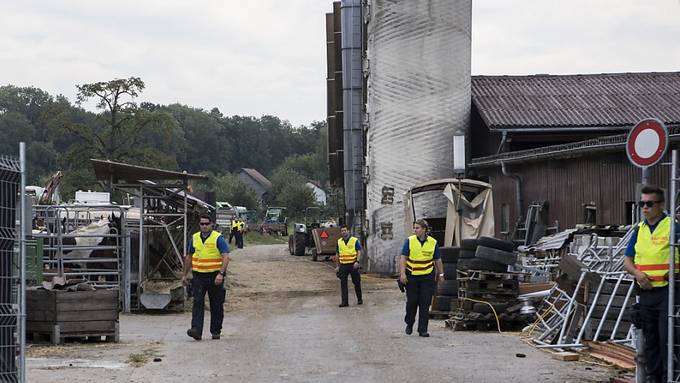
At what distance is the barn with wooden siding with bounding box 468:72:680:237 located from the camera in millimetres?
26047

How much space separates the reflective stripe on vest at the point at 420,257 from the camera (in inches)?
709

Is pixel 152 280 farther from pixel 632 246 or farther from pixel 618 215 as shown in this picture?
pixel 632 246

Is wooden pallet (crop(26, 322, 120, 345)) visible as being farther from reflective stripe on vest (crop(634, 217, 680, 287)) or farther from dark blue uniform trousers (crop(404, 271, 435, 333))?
reflective stripe on vest (crop(634, 217, 680, 287))

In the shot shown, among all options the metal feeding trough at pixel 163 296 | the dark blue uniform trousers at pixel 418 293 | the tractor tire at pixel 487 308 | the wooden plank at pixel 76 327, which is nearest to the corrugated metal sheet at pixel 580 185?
the tractor tire at pixel 487 308

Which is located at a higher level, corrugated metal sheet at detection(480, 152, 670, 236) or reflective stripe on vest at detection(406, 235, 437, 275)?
corrugated metal sheet at detection(480, 152, 670, 236)

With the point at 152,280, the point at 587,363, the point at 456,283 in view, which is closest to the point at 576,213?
the point at 456,283

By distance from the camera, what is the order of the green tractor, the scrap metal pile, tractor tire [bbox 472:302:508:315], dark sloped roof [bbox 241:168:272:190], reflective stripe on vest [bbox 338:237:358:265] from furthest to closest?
dark sloped roof [bbox 241:168:272:190] → the green tractor → reflective stripe on vest [bbox 338:237:358:265] → tractor tire [bbox 472:302:508:315] → the scrap metal pile

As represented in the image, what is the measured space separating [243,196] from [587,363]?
106707mm

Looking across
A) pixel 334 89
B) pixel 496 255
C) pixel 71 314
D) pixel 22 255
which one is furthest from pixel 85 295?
pixel 334 89

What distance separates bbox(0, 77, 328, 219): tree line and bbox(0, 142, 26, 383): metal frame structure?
51.8m

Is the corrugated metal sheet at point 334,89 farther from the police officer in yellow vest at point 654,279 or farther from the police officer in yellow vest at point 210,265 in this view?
the police officer in yellow vest at point 654,279

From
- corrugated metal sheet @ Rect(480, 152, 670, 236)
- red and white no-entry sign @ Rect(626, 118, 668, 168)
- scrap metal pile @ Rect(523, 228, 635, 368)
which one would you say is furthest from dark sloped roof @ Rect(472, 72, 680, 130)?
red and white no-entry sign @ Rect(626, 118, 668, 168)

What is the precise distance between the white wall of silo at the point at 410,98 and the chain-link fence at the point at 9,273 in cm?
2787

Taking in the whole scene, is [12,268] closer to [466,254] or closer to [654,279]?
[654,279]
